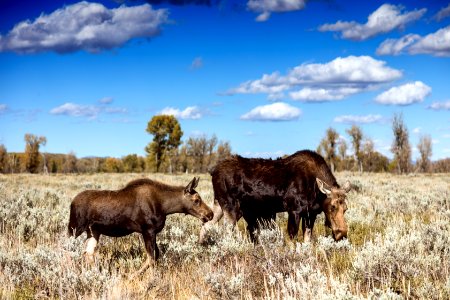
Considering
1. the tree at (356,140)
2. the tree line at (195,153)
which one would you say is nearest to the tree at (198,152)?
the tree line at (195,153)

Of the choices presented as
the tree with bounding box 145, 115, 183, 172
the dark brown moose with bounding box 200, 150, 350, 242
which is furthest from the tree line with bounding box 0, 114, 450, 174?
the dark brown moose with bounding box 200, 150, 350, 242

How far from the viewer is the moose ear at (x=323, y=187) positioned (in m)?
8.33

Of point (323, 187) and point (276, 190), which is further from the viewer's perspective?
point (276, 190)

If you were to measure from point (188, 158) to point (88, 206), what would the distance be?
82949 mm

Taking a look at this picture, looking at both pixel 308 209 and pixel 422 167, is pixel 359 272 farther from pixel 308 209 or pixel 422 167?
pixel 422 167

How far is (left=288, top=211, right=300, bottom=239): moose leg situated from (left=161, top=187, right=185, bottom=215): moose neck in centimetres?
227

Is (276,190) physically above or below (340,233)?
above

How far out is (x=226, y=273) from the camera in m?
5.96

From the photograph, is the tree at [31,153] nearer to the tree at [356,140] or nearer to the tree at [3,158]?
the tree at [3,158]

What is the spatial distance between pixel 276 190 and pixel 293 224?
2.76 ft

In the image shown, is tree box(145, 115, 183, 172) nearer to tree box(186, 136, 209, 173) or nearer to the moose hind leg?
tree box(186, 136, 209, 173)

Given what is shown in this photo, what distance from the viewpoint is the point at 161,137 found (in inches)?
3519

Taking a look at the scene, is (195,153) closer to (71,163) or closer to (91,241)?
(71,163)

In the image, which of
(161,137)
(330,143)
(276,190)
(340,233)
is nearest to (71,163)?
(161,137)
